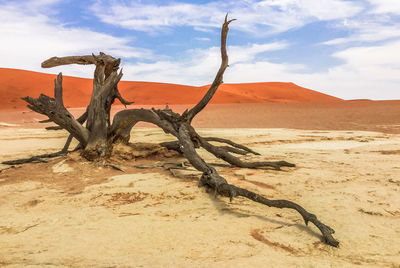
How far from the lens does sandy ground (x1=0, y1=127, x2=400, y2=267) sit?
1982mm

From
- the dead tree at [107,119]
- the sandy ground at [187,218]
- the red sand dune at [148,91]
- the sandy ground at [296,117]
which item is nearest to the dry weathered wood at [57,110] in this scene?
the dead tree at [107,119]

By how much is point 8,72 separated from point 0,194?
37979 mm

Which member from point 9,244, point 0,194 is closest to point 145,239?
point 9,244

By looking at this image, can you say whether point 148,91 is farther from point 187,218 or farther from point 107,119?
point 187,218

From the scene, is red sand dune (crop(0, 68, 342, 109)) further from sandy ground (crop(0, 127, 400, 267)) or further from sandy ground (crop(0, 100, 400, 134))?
sandy ground (crop(0, 127, 400, 267))

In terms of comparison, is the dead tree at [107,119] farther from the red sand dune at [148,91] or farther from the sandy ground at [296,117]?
the red sand dune at [148,91]

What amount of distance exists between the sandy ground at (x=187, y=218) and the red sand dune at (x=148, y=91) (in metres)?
25.7

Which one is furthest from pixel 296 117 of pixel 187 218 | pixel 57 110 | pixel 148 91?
pixel 148 91

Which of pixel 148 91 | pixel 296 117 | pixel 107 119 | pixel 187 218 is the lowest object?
pixel 187 218

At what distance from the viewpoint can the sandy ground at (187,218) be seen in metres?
1.98

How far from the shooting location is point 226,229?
92.7 inches

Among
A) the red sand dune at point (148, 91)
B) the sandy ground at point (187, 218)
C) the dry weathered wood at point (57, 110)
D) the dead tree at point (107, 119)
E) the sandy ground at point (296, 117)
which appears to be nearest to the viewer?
the sandy ground at point (187, 218)

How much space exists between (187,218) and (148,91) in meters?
35.2

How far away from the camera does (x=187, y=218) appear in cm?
260
